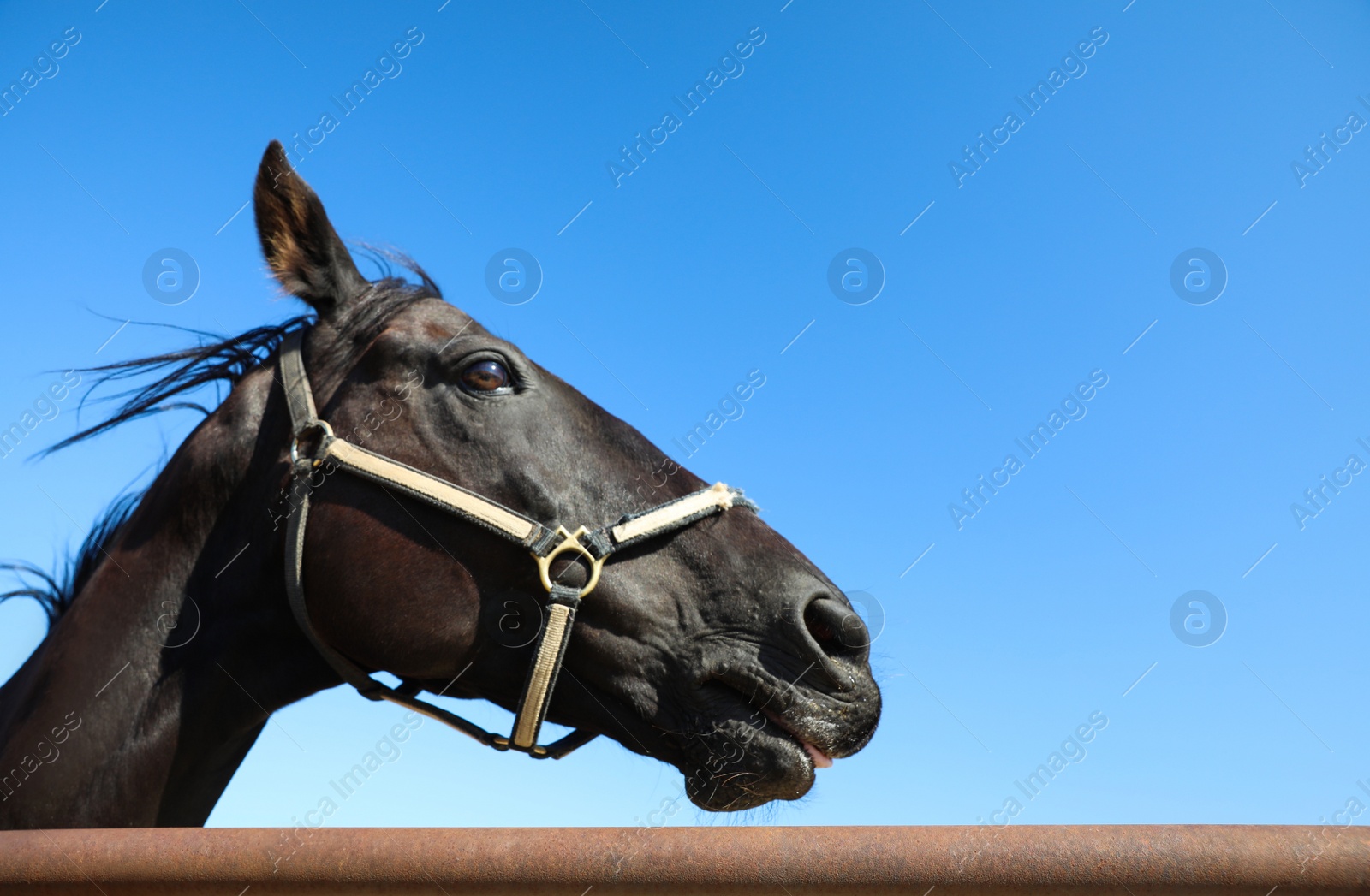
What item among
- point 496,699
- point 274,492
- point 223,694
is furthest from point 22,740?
point 496,699

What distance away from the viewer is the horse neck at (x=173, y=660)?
106 inches

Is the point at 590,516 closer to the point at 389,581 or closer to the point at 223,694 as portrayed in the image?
the point at 389,581

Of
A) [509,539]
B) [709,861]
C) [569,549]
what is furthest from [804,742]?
[709,861]

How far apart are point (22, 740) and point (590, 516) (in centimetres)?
178

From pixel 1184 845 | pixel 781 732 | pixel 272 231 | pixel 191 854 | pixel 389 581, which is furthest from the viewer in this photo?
pixel 272 231

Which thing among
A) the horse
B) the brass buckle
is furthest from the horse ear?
the brass buckle

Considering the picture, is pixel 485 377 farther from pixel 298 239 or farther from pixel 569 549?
pixel 298 239

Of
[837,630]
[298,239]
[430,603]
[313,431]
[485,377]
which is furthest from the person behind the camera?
[298,239]

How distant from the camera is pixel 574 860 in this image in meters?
1.30

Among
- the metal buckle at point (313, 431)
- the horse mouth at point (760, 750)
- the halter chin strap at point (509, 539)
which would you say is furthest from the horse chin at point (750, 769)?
the metal buckle at point (313, 431)

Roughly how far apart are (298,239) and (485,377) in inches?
37.7

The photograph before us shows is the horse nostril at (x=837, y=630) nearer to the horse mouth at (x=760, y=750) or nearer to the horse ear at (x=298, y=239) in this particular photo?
the horse mouth at (x=760, y=750)

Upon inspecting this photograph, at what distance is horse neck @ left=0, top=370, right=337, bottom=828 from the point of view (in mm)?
2691

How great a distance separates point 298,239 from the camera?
3422mm
